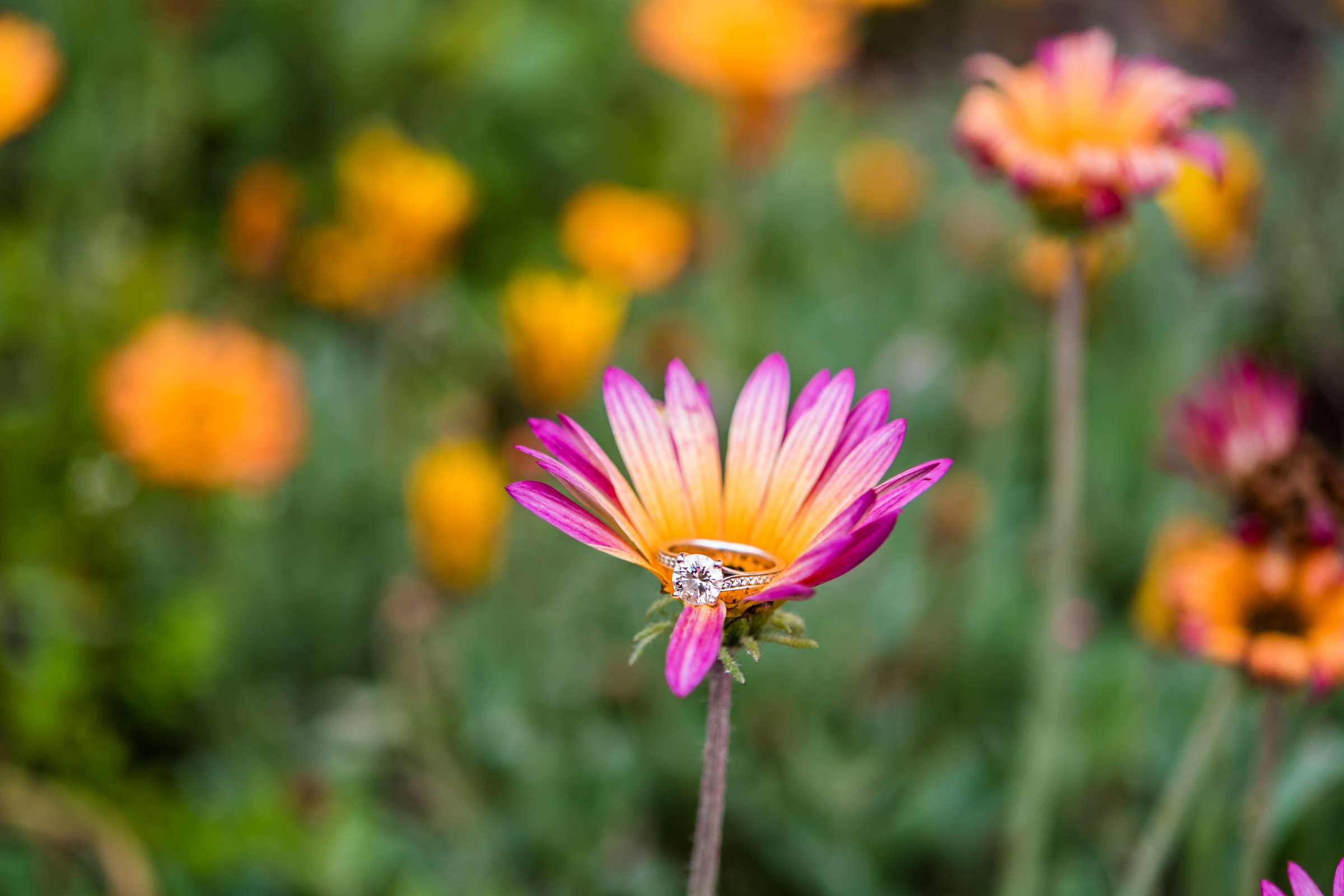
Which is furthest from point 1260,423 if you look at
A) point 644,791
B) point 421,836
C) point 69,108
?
point 69,108

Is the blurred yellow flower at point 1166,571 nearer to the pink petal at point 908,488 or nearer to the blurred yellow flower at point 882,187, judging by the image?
the pink petal at point 908,488

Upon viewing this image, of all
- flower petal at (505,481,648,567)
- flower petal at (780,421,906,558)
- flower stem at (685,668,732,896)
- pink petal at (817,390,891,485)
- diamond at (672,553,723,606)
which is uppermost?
pink petal at (817,390,891,485)

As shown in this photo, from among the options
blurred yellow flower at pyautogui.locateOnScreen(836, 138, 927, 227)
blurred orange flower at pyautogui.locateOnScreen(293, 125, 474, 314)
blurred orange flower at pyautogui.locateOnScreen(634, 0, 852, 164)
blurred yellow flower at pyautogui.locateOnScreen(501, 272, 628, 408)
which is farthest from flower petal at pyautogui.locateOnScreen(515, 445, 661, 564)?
blurred yellow flower at pyautogui.locateOnScreen(836, 138, 927, 227)

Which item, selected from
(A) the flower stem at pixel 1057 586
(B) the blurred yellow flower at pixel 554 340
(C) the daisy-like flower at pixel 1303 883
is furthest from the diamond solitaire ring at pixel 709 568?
(B) the blurred yellow flower at pixel 554 340

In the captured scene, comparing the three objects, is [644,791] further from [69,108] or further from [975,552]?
[69,108]

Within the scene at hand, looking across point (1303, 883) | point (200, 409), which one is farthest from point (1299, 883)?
point (200, 409)

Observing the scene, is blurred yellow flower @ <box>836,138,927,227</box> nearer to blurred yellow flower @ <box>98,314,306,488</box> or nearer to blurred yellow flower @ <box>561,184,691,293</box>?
blurred yellow flower @ <box>561,184,691,293</box>
